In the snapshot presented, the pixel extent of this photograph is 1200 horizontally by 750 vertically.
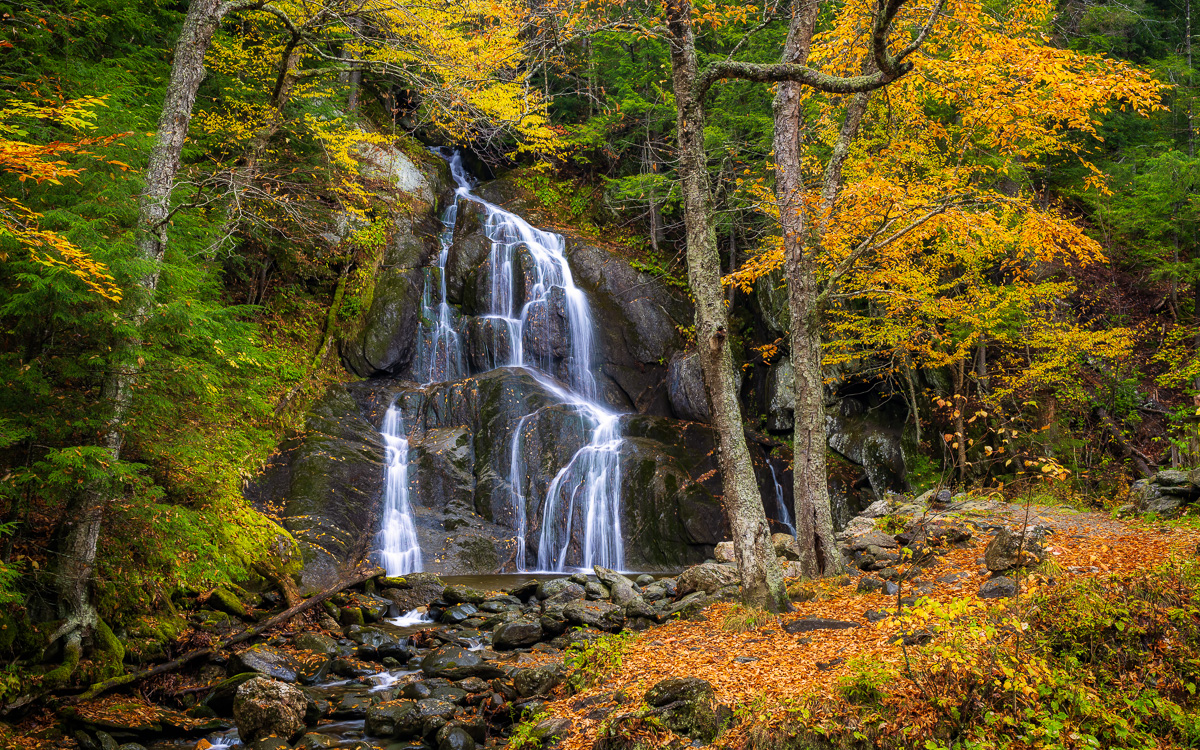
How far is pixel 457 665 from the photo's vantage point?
22.4 feet

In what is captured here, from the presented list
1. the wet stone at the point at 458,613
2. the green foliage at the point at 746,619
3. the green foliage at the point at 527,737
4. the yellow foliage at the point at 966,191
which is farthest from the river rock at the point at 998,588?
the wet stone at the point at 458,613

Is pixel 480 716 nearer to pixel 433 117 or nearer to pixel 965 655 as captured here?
pixel 965 655

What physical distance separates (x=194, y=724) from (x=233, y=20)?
14116 millimetres

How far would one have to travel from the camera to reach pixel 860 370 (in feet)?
51.4

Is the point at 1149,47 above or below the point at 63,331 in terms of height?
above

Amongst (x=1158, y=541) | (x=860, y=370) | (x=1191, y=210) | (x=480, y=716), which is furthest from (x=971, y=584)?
(x=1191, y=210)

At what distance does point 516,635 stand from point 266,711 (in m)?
2.96

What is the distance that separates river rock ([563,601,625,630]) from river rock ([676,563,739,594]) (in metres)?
0.92

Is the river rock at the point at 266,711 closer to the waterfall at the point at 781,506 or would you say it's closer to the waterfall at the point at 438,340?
the waterfall at the point at 438,340

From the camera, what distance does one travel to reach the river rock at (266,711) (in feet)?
17.2

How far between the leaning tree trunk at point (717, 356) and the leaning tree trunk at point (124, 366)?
4.65 meters

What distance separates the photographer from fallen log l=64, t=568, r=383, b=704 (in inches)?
207

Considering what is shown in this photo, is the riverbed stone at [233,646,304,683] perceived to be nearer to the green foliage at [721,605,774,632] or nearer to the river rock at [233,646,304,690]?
the river rock at [233,646,304,690]

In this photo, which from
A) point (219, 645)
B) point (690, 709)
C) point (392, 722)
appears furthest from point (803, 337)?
point (219, 645)
